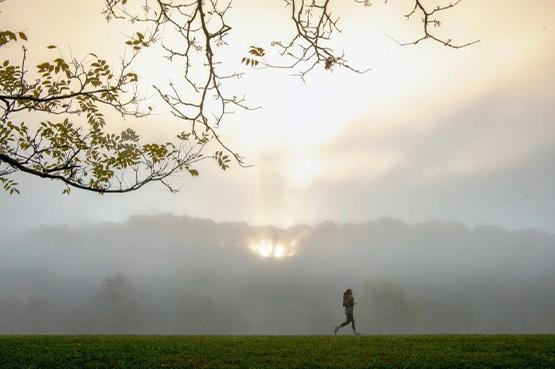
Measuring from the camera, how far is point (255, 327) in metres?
178

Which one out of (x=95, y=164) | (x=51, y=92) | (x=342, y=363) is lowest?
(x=342, y=363)

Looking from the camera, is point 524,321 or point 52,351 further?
point 524,321

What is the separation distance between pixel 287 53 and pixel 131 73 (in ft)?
15.7

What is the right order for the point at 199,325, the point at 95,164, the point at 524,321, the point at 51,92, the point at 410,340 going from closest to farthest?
1. the point at 51,92
2. the point at 95,164
3. the point at 410,340
4. the point at 199,325
5. the point at 524,321

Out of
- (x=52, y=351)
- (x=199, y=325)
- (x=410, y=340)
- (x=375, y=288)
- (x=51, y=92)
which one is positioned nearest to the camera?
(x=51, y=92)

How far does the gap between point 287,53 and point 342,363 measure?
32.8ft

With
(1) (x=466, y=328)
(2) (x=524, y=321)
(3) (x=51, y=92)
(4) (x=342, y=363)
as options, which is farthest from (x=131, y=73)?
(2) (x=524, y=321)

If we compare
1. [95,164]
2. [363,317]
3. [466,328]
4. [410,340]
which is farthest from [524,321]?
[95,164]

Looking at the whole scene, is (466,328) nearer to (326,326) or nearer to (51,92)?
(326,326)

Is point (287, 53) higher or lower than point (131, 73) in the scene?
lower

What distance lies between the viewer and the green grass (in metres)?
14.8

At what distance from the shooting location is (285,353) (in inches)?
651

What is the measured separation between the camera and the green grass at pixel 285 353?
14.8 metres

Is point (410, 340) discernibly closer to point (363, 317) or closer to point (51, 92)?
point (51, 92)
